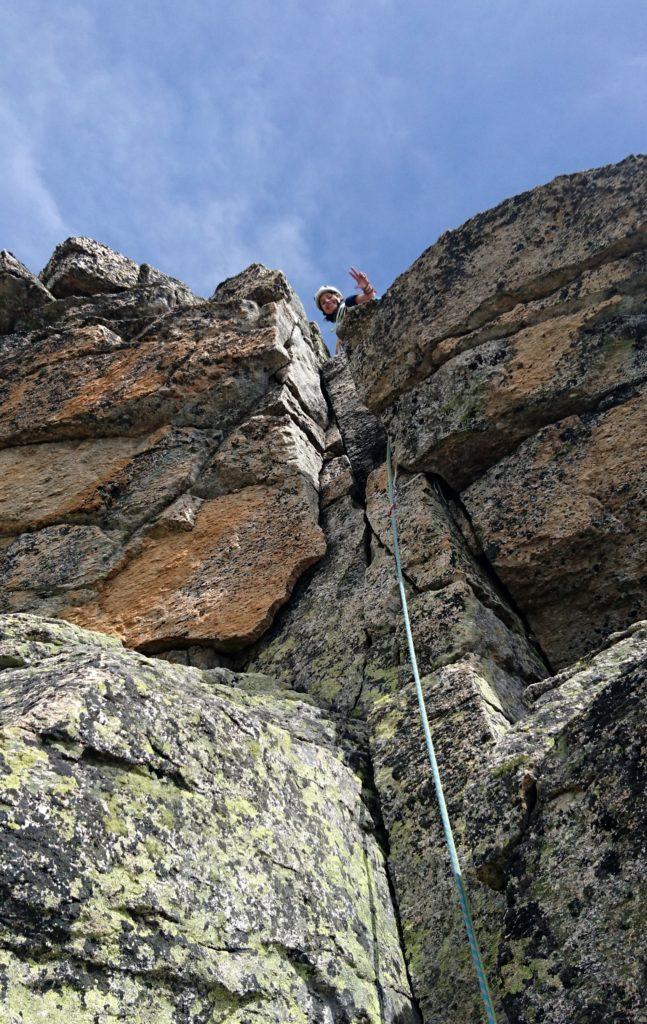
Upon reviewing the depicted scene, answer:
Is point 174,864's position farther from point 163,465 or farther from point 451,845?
point 163,465

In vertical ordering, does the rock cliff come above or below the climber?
below

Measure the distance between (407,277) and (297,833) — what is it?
7.42m

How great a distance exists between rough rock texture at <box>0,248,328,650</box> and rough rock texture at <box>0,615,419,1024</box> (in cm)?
306

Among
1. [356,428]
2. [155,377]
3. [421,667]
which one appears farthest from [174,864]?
[155,377]

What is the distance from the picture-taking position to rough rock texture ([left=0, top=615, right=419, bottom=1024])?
146 inches

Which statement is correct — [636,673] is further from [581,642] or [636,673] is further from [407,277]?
[407,277]

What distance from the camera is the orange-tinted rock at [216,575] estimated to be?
8.54 metres

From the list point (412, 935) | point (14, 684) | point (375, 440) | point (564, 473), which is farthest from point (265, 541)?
point (412, 935)

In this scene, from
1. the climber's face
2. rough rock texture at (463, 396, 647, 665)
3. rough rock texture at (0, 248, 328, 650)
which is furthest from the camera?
the climber's face

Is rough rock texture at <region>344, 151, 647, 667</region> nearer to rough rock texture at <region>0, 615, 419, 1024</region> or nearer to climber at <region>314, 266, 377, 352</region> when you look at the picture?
rough rock texture at <region>0, 615, 419, 1024</region>

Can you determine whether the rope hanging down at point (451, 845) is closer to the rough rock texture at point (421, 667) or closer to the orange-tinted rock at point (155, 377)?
the rough rock texture at point (421, 667)

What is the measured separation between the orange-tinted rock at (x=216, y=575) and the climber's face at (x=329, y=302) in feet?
34.2

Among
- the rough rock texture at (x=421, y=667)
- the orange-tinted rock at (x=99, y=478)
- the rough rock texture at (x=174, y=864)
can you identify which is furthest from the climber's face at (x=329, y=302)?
the rough rock texture at (x=174, y=864)

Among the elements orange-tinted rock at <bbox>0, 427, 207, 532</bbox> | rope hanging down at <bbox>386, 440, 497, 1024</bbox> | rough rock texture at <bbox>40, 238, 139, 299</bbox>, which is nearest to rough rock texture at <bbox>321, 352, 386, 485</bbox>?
orange-tinted rock at <bbox>0, 427, 207, 532</bbox>
